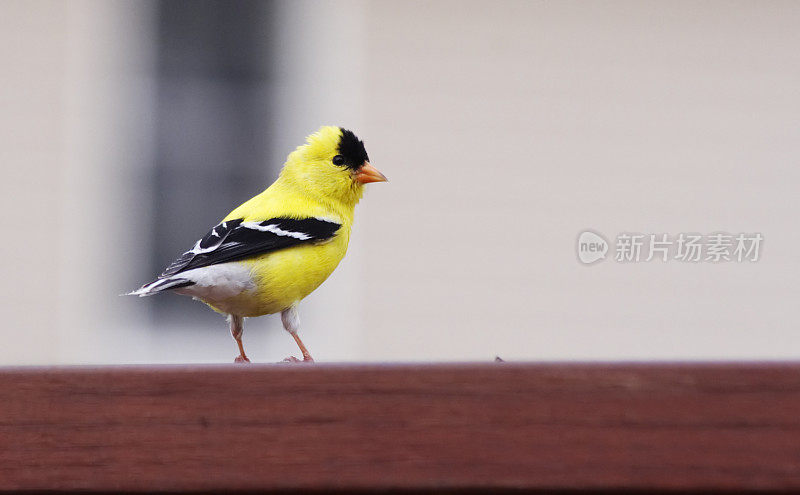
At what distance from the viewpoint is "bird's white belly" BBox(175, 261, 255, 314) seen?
154 cm

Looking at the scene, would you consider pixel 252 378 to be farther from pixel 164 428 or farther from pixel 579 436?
pixel 579 436

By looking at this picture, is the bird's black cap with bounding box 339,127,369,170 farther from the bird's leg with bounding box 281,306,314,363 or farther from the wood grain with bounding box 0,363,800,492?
the wood grain with bounding box 0,363,800,492

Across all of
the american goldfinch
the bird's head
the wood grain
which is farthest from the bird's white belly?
the wood grain

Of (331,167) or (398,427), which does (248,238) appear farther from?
(398,427)

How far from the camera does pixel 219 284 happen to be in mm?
1555

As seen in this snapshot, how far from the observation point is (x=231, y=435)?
767 millimetres

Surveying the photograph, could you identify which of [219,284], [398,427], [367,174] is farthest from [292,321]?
[398,427]

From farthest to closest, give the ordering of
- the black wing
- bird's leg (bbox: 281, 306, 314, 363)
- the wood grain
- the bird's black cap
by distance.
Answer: the bird's black cap
the black wing
bird's leg (bbox: 281, 306, 314, 363)
the wood grain

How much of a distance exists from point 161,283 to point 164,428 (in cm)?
82

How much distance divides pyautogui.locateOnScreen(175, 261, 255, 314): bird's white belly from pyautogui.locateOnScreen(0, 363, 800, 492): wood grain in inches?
29.9

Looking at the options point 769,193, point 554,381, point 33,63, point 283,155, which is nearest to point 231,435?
point 554,381

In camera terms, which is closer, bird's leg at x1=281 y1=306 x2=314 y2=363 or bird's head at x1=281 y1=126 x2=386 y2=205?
bird's leg at x1=281 y1=306 x2=314 y2=363

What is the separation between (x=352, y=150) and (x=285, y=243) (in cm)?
24

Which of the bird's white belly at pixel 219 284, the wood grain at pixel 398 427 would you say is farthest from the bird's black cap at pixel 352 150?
the wood grain at pixel 398 427
